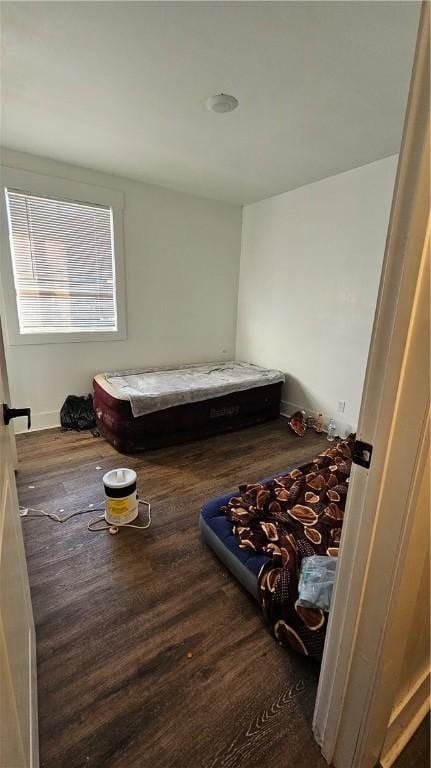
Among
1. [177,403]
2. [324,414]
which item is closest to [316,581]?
[177,403]

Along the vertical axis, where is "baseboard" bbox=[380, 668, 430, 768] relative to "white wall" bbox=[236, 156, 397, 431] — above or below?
below

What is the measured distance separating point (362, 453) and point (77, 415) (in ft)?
10.1

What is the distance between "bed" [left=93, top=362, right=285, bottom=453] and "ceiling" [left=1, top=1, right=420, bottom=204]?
6.34 ft

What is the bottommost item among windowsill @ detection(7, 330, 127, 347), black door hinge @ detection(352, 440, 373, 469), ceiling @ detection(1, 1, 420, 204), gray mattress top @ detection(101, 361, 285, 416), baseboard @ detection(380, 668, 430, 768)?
baseboard @ detection(380, 668, 430, 768)

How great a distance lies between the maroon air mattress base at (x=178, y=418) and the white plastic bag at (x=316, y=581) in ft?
5.63

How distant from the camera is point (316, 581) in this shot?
1314 millimetres

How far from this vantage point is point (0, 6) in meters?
1.36

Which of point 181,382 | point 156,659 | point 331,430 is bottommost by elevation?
point 156,659

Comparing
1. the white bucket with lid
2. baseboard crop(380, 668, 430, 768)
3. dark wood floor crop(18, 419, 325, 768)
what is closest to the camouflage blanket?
dark wood floor crop(18, 419, 325, 768)

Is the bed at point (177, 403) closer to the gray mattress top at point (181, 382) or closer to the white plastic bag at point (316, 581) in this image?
the gray mattress top at point (181, 382)

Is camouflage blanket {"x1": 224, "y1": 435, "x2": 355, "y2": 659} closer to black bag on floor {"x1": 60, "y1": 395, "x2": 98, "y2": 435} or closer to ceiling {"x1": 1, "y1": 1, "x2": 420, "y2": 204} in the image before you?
black bag on floor {"x1": 60, "y1": 395, "x2": 98, "y2": 435}

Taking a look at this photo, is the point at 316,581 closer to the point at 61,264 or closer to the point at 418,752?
the point at 418,752

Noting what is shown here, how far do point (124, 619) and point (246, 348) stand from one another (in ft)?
11.0

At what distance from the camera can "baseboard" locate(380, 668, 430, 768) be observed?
950 millimetres
